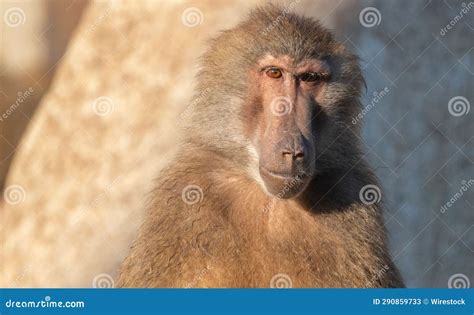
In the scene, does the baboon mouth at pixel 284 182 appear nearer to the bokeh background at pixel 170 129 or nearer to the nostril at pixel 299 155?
the nostril at pixel 299 155

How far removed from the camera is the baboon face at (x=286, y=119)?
3.75 metres

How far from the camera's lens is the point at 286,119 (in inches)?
152

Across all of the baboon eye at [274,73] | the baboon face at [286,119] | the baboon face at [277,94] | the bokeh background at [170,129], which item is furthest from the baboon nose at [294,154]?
the bokeh background at [170,129]

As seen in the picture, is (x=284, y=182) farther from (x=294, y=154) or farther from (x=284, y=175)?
(x=294, y=154)

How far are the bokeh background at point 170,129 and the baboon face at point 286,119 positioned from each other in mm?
1487

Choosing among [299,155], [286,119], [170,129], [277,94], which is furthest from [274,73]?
[170,129]

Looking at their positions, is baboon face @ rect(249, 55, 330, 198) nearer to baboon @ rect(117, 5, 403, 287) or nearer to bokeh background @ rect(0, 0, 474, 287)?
baboon @ rect(117, 5, 403, 287)

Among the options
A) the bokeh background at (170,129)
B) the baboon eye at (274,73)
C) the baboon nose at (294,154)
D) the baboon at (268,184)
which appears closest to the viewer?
the baboon nose at (294,154)

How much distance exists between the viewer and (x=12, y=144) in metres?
6.76

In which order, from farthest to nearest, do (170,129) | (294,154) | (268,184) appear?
(170,129) → (268,184) → (294,154)

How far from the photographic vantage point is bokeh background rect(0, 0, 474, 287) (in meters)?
5.76

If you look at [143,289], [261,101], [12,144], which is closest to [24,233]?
[12,144]

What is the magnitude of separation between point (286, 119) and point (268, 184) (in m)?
0.31

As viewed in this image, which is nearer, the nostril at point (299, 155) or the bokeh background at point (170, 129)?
the nostril at point (299, 155)
